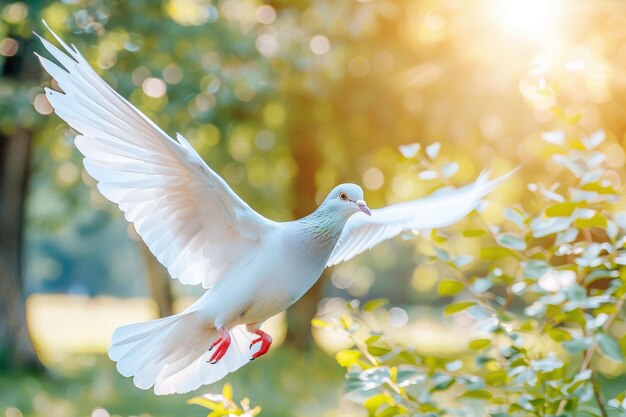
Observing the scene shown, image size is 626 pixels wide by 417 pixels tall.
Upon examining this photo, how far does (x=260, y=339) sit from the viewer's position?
7.82 feet

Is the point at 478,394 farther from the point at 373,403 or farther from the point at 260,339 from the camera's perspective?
the point at 260,339

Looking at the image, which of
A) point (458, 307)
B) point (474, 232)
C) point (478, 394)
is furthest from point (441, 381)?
point (474, 232)

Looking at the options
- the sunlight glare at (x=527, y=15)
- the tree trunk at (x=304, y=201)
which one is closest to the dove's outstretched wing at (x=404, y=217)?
the sunlight glare at (x=527, y=15)

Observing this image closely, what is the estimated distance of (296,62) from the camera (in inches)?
325

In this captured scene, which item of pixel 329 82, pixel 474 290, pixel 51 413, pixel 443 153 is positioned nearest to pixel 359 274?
pixel 443 153

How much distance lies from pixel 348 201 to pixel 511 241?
61cm

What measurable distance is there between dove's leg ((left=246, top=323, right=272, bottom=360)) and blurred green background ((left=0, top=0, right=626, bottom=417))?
446cm

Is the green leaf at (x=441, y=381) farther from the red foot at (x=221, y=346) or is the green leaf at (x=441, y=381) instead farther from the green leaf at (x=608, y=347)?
the red foot at (x=221, y=346)

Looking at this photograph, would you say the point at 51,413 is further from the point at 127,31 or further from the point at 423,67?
the point at 423,67

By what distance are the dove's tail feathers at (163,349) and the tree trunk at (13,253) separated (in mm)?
7921

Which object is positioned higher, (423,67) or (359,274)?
(423,67)

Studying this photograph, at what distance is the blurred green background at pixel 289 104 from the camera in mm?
8039

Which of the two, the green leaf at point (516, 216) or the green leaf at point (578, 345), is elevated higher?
the green leaf at point (516, 216)

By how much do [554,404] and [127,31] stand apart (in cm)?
645
